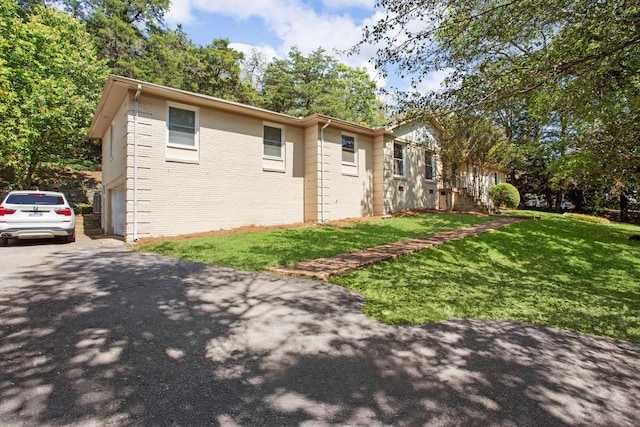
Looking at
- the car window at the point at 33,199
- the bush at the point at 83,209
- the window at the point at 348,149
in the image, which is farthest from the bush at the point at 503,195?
the bush at the point at 83,209

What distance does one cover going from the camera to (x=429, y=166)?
18.8 metres

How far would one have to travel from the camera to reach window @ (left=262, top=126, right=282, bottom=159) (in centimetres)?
1240

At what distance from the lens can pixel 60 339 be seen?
9.64ft

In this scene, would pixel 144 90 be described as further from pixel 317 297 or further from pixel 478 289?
pixel 478 289

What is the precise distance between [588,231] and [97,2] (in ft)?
120

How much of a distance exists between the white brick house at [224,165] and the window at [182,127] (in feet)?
0.11

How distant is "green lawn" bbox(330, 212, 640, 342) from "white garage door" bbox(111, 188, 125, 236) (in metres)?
9.24

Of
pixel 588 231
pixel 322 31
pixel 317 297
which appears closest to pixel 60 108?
pixel 322 31

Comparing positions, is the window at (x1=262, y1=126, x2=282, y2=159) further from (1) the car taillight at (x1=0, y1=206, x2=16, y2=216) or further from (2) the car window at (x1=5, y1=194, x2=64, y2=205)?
(1) the car taillight at (x1=0, y1=206, x2=16, y2=216)

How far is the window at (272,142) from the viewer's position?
12398 mm

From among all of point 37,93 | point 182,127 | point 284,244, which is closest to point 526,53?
point 284,244

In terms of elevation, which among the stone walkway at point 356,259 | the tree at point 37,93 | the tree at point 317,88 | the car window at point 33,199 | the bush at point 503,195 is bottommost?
the stone walkway at point 356,259

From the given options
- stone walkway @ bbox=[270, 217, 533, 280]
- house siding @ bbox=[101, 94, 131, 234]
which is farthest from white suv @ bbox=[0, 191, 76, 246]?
stone walkway @ bbox=[270, 217, 533, 280]

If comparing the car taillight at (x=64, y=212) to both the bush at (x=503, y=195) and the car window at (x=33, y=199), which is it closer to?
the car window at (x=33, y=199)
